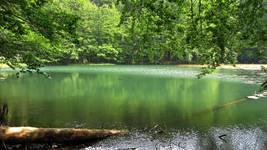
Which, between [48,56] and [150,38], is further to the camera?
[48,56]

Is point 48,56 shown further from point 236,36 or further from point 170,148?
point 236,36

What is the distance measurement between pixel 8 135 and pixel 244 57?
76634 mm

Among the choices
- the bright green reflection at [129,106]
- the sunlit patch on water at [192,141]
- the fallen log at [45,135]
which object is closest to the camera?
the fallen log at [45,135]

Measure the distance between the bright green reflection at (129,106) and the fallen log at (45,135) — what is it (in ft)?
12.3

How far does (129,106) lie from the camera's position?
23719 mm

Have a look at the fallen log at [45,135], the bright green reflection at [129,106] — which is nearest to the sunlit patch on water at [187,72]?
the bright green reflection at [129,106]

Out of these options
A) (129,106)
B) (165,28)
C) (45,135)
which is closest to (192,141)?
(165,28)

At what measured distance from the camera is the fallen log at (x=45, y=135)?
11133mm

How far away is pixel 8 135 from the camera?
11055mm

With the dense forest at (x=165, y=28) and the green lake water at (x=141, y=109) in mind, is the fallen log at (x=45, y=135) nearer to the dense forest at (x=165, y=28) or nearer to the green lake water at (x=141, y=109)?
the green lake water at (x=141, y=109)

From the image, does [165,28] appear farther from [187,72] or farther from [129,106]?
[187,72]

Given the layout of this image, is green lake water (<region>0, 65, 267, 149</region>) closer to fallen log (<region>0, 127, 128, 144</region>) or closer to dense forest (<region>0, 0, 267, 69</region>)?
fallen log (<region>0, 127, 128, 144</region>)

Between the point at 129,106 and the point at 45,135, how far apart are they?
39.6 feet

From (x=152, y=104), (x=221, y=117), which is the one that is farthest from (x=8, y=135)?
(x=152, y=104)
